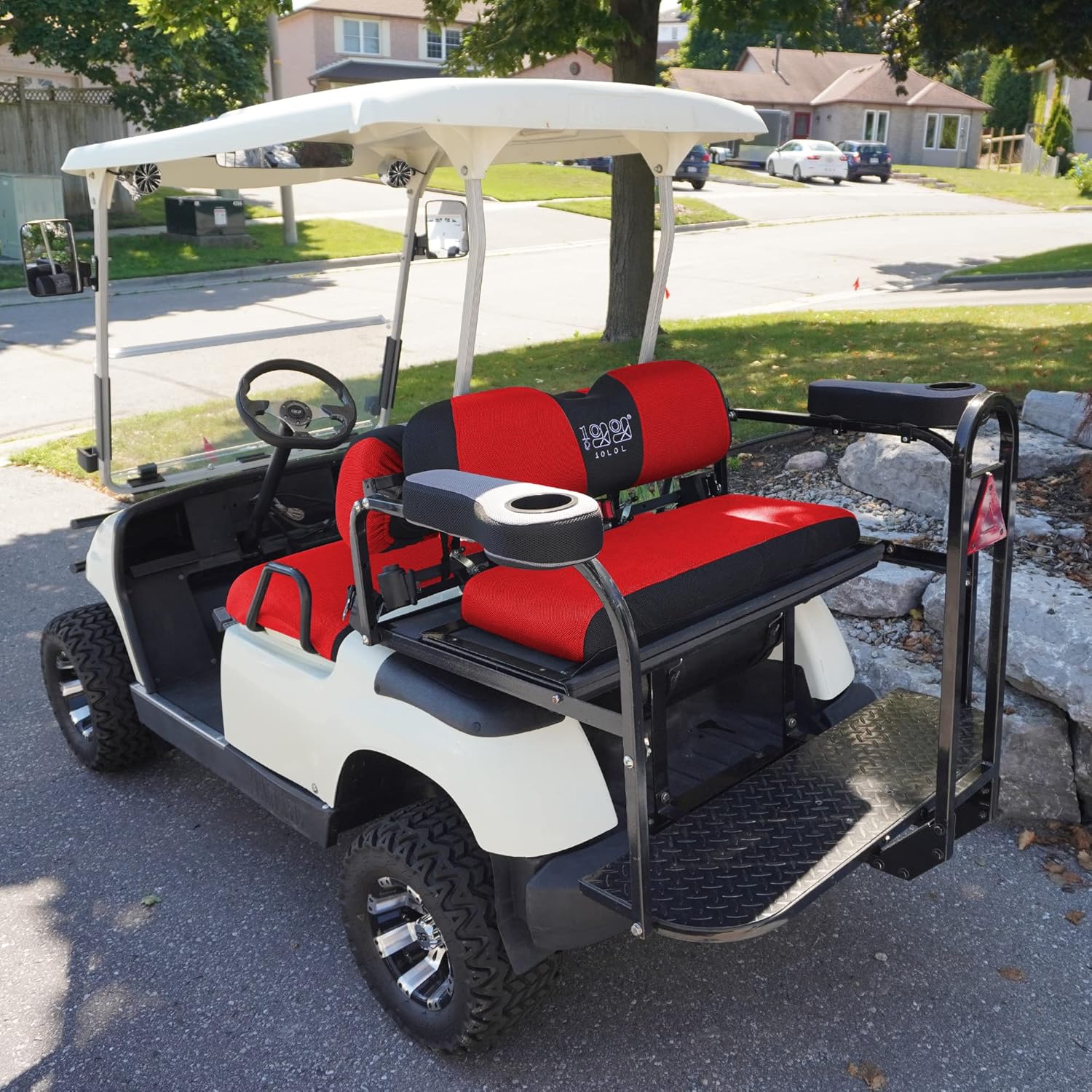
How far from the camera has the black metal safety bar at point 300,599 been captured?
9.69 feet

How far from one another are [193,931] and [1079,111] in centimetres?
4612

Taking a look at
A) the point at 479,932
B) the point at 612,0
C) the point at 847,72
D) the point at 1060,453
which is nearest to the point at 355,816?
the point at 479,932

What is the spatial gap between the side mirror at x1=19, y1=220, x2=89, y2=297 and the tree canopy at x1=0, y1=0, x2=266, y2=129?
1288cm

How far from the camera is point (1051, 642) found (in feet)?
12.0

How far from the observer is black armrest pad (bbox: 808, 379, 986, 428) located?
2.89m

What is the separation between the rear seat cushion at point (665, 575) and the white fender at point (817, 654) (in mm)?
262

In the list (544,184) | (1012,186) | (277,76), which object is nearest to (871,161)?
(1012,186)

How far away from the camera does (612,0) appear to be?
8.63m

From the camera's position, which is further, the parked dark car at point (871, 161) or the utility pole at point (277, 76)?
the parked dark car at point (871, 161)

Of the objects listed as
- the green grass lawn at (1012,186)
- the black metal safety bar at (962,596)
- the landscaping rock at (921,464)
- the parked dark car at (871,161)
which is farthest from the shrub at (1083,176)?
the black metal safety bar at (962,596)

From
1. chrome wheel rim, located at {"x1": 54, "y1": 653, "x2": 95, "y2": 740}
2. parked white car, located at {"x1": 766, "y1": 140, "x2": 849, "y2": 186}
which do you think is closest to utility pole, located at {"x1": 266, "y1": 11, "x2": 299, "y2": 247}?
chrome wheel rim, located at {"x1": 54, "y1": 653, "x2": 95, "y2": 740}

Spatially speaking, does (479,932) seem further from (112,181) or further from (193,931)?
(112,181)

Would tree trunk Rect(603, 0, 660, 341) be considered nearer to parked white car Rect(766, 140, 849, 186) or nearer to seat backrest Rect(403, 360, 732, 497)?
seat backrest Rect(403, 360, 732, 497)

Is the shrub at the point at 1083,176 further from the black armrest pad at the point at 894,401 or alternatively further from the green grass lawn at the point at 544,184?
the black armrest pad at the point at 894,401
